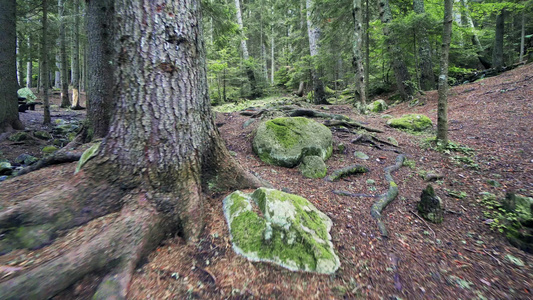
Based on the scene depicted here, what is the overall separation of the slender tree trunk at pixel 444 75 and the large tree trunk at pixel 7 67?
11.8 metres

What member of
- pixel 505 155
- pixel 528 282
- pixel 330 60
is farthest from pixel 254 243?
pixel 330 60

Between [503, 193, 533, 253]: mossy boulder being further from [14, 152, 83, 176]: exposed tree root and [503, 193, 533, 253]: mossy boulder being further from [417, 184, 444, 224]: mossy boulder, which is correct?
[14, 152, 83, 176]: exposed tree root

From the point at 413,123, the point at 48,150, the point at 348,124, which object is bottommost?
the point at 48,150

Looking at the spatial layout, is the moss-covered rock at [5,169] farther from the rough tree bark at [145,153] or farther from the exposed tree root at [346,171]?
the exposed tree root at [346,171]

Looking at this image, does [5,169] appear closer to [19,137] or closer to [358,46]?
[19,137]

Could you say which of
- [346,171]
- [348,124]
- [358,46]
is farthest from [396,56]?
[346,171]

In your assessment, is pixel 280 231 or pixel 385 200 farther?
pixel 385 200

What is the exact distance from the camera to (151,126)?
235cm

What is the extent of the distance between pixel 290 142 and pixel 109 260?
3.71 m

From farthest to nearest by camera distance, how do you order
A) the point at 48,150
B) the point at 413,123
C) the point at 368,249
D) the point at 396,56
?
the point at 396,56
the point at 413,123
the point at 48,150
the point at 368,249

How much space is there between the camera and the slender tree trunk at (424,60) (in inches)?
467

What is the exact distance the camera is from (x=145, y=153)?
2.32 m

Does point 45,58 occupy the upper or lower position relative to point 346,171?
upper

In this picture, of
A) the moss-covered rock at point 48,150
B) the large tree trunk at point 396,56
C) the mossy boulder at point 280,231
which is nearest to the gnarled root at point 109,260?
the mossy boulder at point 280,231
